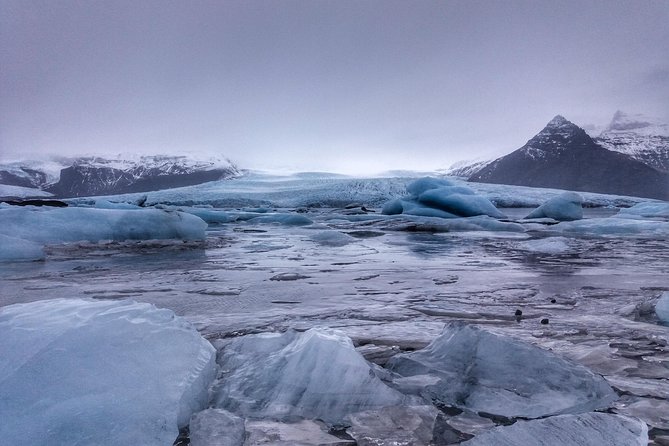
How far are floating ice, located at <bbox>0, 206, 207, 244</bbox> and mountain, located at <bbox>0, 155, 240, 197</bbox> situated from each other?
147564mm

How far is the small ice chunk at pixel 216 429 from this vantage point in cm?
105

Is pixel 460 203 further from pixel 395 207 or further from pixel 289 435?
pixel 289 435

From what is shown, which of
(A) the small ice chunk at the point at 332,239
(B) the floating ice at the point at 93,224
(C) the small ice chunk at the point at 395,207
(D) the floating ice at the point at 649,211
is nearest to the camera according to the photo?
(B) the floating ice at the point at 93,224

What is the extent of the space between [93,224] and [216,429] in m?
6.70

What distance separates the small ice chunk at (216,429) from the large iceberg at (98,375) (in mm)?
47

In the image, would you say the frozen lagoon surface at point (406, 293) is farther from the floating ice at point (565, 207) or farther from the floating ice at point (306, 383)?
the floating ice at point (565, 207)

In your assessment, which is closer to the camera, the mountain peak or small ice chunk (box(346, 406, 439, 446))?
small ice chunk (box(346, 406, 439, 446))

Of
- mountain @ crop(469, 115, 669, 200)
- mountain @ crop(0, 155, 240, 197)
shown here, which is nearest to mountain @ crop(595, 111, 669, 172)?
mountain @ crop(469, 115, 669, 200)

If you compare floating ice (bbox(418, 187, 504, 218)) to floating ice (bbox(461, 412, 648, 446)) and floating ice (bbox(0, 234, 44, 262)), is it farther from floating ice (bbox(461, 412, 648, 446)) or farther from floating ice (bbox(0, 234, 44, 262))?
floating ice (bbox(461, 412, 648, 446))

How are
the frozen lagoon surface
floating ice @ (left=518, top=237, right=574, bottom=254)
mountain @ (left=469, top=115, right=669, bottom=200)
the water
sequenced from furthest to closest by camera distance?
mountain @ (left=469, top=115, right=669, bottom=200), floating ice @ (left=518, top=237, right=574, bottom=254), the water, the frozen lagoon surface

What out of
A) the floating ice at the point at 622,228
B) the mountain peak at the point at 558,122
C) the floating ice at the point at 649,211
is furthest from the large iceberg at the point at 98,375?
Result: the mountain peak at the point at 558,122

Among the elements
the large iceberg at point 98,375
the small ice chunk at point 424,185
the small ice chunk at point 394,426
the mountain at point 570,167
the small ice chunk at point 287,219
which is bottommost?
the small ice chunk at point 287,219

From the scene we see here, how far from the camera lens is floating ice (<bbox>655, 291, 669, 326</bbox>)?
210 centimetres

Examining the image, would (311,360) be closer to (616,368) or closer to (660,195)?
(616,368)
